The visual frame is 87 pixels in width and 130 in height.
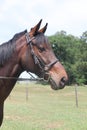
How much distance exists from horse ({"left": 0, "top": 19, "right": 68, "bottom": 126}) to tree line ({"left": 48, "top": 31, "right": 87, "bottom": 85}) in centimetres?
7509

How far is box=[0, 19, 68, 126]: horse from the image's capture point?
6.08 meters

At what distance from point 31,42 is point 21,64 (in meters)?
0.37

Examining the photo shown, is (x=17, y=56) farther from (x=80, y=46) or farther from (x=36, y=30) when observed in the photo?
(x=80, y=46)

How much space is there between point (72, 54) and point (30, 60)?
9468cm

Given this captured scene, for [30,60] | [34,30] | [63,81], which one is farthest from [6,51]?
[63,81]

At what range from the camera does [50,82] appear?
6090 mm

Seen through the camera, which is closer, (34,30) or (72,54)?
(34,30)

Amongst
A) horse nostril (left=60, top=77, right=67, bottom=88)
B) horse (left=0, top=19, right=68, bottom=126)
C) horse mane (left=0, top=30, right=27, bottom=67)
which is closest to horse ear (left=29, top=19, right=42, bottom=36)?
horse (left=0, top=19, right=68, bottom=126)

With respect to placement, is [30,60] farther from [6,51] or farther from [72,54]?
[72,54]

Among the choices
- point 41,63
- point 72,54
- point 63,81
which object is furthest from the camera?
point 72,54

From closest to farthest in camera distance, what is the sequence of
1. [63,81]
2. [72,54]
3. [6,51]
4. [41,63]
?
[63,81]
[41,63]
[6,51]
[72,54]

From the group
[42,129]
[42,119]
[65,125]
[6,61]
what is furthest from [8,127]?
[6,61]

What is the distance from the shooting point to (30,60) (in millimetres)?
6188

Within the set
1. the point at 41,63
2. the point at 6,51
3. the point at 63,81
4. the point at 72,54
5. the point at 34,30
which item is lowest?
the point at 72,54
